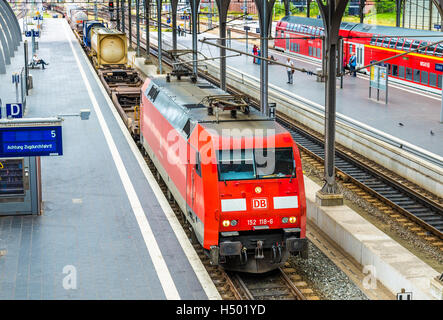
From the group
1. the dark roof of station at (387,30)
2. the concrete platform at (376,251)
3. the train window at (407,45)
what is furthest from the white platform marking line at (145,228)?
the train window at (407,45)

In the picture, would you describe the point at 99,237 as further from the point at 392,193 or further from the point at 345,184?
the point at 392,193

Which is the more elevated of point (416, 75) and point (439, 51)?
point (439, 51)

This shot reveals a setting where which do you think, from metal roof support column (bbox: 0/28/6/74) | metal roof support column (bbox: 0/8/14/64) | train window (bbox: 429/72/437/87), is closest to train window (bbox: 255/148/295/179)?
train window (bbox: 429/72/437/87)

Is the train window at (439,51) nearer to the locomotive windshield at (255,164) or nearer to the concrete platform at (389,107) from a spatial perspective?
the concrete platform at (389,107)

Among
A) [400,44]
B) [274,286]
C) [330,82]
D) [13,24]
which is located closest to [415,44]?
[400,44]

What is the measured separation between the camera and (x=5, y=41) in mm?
53156

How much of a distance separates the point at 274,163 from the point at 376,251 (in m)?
2.91

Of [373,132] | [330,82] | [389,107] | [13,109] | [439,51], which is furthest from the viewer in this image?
[439,51]

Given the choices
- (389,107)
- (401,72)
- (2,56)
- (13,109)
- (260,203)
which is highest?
(2,56)

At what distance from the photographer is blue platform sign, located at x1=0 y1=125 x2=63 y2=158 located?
59.5ft

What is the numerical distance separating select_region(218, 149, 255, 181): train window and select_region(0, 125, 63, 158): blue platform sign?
5.72 metres

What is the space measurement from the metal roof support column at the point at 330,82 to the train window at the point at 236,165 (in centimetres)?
470

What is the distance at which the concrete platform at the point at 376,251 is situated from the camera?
13.9 meters
